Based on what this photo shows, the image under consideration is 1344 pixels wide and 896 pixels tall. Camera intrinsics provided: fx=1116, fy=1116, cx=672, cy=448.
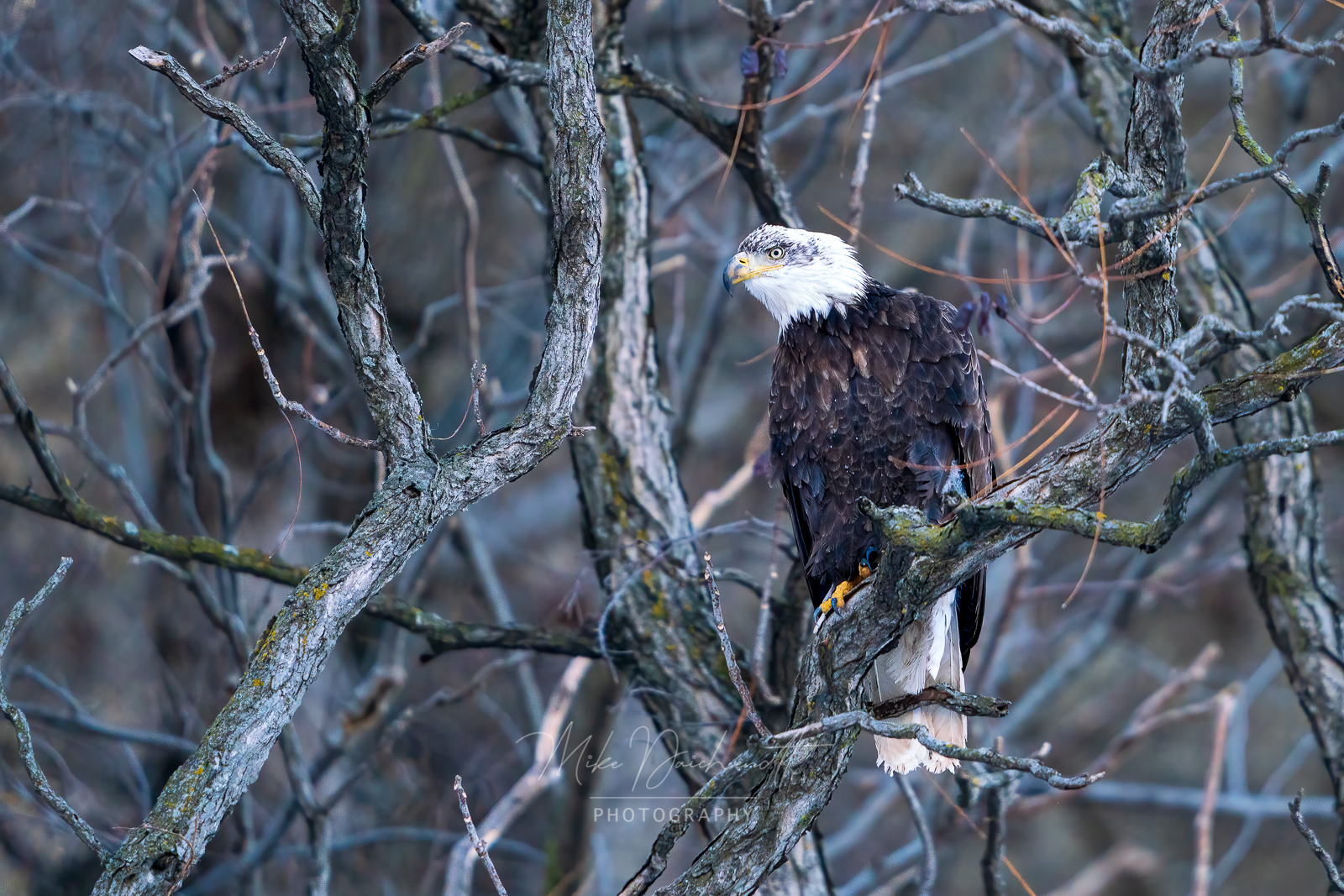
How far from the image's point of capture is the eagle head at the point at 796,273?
12.0 ft

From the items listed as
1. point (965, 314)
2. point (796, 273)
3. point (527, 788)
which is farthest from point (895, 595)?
point (527, 788)

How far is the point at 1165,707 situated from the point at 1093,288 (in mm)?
7720

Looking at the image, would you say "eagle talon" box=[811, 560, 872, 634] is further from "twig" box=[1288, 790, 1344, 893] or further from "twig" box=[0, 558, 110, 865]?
"twig" box=[0, 558, 110, 865]

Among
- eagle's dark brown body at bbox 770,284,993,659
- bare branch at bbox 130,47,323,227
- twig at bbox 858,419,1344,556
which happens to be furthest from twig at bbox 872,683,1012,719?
bare branch at bbox 130,47,323,227

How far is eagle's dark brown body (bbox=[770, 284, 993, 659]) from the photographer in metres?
3.44

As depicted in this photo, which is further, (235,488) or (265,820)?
(235,488)

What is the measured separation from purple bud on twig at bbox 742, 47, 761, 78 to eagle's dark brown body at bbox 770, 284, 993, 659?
793 mm

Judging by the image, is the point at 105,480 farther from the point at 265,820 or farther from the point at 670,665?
the point at 670,665

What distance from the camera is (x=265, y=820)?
5.98 meters

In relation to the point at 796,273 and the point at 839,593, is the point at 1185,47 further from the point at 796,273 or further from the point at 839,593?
the point at 839,593

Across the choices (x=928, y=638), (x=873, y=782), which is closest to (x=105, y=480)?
(x=873, y=782)

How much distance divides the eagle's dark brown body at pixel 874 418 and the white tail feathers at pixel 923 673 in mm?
120

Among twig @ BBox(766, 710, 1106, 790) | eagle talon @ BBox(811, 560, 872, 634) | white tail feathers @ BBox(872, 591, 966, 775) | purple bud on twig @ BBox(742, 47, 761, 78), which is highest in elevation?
purple bud on twig @ BBox(742, 47, 761, 78)

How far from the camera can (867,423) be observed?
3494mm
